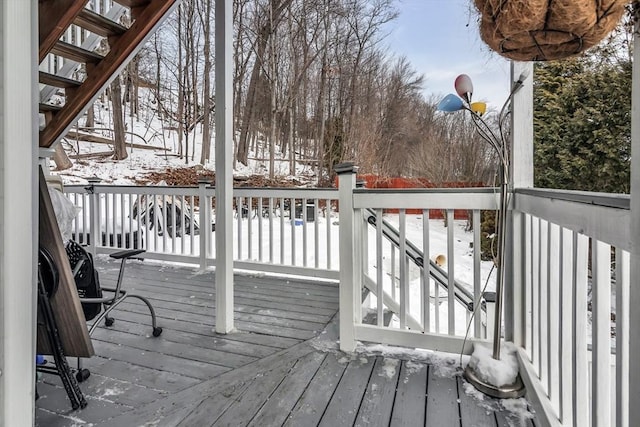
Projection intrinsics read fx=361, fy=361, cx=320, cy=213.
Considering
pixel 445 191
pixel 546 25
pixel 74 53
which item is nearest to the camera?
pixel 546 25

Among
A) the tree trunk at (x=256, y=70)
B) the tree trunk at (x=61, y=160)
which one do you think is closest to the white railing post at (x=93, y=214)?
the tree trunk at (x=61, y=160)

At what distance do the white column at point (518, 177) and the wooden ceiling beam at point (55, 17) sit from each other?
242 cm

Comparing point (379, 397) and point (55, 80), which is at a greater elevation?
point (55, 80)

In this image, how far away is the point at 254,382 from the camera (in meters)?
1.82

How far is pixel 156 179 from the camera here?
9.91m

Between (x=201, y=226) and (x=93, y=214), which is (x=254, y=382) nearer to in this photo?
(x=201, y=226)

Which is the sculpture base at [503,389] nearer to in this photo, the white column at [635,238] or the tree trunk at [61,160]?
the white column at [635,238]

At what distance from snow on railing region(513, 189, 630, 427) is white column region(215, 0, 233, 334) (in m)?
1.73

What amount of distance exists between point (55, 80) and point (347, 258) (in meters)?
2.47

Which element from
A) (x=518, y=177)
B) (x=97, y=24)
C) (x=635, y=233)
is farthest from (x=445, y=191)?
(x=97, y=24)

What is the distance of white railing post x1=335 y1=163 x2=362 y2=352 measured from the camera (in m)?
2.16

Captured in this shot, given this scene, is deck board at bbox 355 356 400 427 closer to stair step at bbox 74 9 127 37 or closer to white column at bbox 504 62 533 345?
white column at bbox 504 62 533 345

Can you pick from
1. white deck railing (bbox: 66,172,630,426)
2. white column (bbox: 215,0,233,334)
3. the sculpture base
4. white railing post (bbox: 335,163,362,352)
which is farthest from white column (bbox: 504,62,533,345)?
white column (bbox: 215,0,233,334)

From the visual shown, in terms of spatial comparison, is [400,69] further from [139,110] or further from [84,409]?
[84,409]
